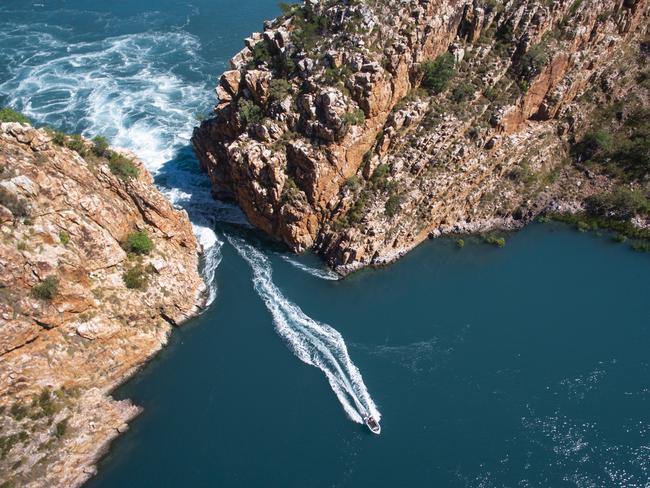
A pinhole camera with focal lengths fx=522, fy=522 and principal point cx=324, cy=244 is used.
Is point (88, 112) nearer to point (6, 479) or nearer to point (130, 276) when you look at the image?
point (130, 276)

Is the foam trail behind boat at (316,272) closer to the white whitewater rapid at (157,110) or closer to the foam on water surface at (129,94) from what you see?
the white whitewater rapid at (157,110)

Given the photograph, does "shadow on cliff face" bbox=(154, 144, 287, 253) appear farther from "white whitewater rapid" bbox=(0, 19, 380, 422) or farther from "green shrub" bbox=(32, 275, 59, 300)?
"green shrub" bbox=(32, 275, 59, 300)

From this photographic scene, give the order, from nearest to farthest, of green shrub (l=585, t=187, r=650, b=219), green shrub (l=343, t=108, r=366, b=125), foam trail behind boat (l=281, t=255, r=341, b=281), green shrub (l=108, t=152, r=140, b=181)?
1. green shrub (l=108, t=152, r=140, b=181)
2. green shrub (l=343, t=108, r=366, b=125)
3. foam trail behind boat (l=281, t=255, r=341, b=281)
4. green shrub (l=585, t=187, r=650, b=219)

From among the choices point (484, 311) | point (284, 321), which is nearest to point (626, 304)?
point (484, 311)

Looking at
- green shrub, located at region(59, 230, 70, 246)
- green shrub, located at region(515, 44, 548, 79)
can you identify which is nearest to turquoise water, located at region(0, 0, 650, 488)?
green shrub, located at region(59, 230, 70, 246)

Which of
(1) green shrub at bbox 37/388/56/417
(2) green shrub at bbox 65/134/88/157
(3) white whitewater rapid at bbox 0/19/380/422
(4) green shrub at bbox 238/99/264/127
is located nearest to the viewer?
(1) green shrub at bbox 37/388/56/417
